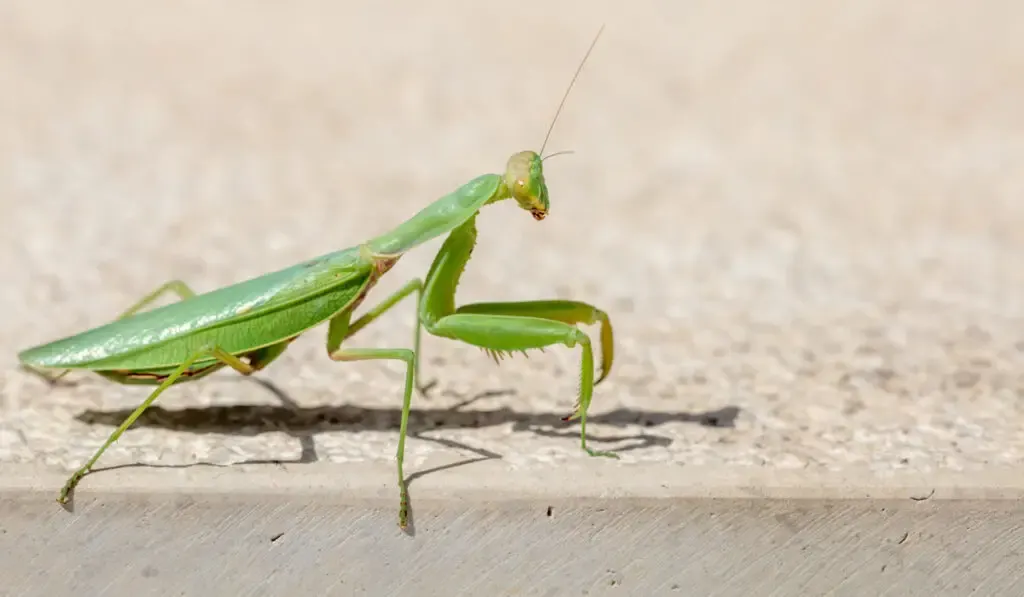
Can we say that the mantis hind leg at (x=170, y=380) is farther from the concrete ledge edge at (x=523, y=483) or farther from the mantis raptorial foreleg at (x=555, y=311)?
the mantis raptorial foreleg at (x=555, y=311)

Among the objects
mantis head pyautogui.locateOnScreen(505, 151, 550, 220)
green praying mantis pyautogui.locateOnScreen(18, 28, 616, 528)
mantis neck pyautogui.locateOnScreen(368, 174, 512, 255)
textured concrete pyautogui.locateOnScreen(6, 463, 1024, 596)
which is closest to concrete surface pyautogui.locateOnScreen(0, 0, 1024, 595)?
textured concrete pyautogui.locateOnScreen(6, 463, 1024, 596)

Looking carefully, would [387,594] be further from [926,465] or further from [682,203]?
[682,203]

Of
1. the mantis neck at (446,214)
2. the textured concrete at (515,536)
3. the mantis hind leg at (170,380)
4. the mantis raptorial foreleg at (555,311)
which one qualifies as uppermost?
the mantis neck at (446,214)

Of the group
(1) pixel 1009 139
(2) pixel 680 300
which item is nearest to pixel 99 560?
(2) pixel 680 300

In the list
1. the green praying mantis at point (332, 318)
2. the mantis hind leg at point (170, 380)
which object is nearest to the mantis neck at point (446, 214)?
the green praying mantis at point (332, 318)

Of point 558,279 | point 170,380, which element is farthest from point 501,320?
point 558,279

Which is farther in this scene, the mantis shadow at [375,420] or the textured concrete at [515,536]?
the mantis shadow at [375,420]

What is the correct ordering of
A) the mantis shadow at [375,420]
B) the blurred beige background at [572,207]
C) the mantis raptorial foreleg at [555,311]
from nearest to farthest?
the mantis raptorial foreleg at [555,311] < the mantis shadow at [375,420] < the blurred beige background at [572,207]
